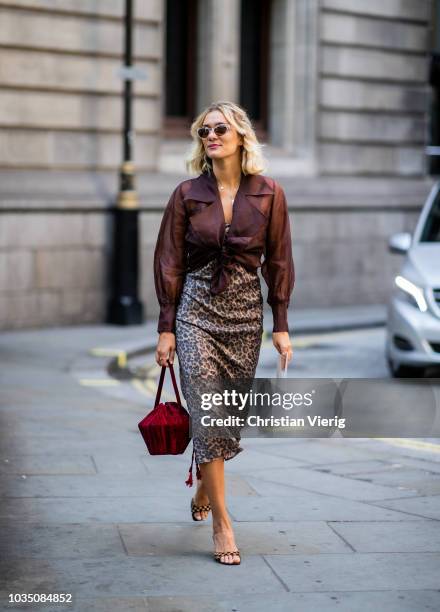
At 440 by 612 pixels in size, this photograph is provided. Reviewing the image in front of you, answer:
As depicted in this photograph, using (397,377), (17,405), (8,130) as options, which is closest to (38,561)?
(17,405)

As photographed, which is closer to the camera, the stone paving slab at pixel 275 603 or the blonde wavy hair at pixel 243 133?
the stone paving slab at pixel 275 603

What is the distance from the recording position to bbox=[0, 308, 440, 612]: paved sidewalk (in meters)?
5.28

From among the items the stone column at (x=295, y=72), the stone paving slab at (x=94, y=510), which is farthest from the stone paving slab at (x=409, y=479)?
the stone column at (x=295, y=72)

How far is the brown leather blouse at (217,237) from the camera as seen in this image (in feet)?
18.9

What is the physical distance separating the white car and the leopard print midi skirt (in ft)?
17.4

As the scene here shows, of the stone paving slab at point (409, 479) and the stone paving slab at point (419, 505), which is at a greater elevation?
the stone paving slab at point (409, 479)

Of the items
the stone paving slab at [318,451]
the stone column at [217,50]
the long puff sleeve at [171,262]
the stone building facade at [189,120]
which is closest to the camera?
the long puff sleeve at [171,262]

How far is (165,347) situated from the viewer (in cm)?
580

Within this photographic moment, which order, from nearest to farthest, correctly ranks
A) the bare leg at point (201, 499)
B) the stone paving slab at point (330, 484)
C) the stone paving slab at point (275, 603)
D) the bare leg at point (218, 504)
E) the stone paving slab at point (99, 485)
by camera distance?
the stone paving slab at point (275, 603) → the bare leg at point (218, 504) → the bare leg at point (201, 499) → the stone paving slab at point (99, 485) → the stone paving slab at point (330, 484)

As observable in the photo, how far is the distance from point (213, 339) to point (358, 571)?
110 cm

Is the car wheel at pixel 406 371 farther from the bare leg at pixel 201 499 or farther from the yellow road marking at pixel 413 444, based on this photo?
the bare leg at pixel 201 499

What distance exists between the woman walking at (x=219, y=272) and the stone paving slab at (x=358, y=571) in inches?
10.1

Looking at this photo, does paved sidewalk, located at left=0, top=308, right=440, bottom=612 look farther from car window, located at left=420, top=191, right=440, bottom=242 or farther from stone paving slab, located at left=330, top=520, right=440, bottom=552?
car window, located at left=420, top=191, right=440, bottom=242

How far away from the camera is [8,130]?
15.8 m
